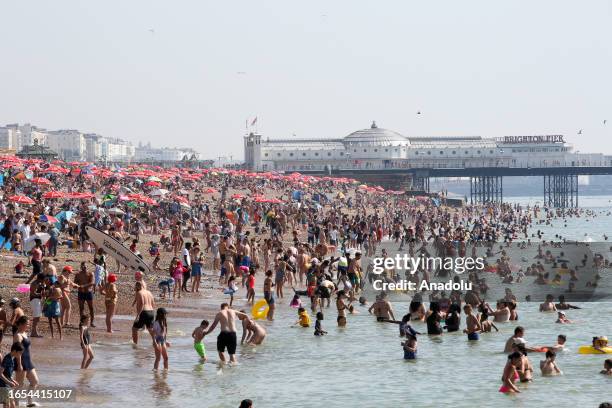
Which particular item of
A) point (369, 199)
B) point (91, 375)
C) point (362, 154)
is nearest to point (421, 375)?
point (91, 375)

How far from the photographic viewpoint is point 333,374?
61.9 ft

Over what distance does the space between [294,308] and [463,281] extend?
17.9ft

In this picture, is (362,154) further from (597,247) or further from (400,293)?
(400,293)

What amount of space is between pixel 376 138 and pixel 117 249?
387 ft

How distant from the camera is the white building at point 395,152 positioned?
141 m

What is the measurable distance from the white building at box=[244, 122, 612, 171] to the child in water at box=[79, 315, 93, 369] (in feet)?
398

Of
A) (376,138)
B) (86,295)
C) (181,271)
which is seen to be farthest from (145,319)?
(376,138)

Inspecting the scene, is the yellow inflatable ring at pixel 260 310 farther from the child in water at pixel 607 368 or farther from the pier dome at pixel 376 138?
the pier dome at pixel 376 138

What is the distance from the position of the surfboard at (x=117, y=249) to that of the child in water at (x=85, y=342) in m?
9.21

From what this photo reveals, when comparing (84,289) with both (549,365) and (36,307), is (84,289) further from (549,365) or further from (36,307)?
(549,365)

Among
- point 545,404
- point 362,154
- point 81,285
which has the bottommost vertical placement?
point 545,404

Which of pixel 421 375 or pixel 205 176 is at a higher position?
pixel 205 176

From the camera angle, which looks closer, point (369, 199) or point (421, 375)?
point (421, 375)

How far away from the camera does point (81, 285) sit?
19812 mm
